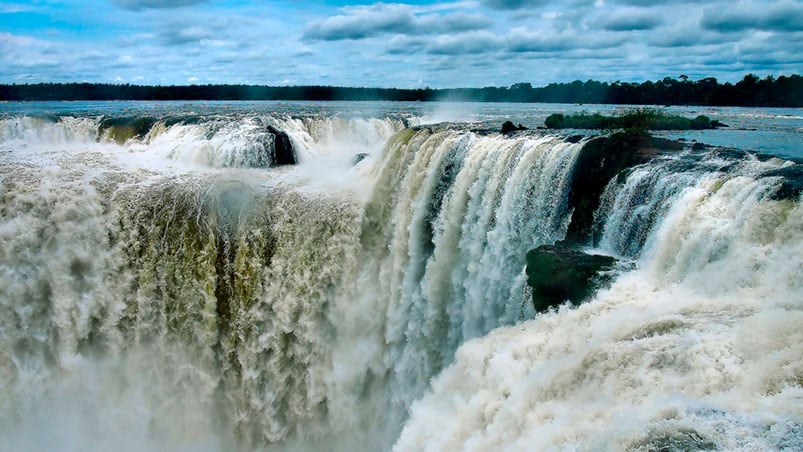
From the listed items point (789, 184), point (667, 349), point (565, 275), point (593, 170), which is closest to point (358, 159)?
point (593, 170)

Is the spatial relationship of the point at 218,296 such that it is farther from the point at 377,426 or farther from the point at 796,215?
the point at 796,215

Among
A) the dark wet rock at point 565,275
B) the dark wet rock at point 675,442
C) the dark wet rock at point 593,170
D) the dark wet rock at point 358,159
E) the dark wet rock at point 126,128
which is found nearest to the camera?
the dark wet rock at point 675,442

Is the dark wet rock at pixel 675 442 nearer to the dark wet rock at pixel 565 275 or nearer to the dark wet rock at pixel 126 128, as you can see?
the dark wet rock at pixel 565 275

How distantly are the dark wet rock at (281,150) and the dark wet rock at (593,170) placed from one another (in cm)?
1081

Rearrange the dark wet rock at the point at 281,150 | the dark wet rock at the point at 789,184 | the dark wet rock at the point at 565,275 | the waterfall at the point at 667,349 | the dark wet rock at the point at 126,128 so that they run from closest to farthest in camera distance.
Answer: the waterfall at the point at 667,349 → the dark wet rock at the point at 789,184 → the dark wet rock at the point at 565,275 → the dark wet rock at the point at 281,150 → the dark wet rock at the point at 126,128

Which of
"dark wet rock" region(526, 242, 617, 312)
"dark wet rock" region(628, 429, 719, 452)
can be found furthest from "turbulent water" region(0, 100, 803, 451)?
"dark wet rock" region(628, 429, 719, 452)

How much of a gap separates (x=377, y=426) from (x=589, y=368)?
7.61 m

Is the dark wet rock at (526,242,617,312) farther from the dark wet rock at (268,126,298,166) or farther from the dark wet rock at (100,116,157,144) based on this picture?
the dark wet rock at (100,116,157,144)

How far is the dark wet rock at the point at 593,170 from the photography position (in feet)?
31.7

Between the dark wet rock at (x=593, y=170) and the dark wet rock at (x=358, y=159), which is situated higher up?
the dark wet rock at (x=593, y=170)

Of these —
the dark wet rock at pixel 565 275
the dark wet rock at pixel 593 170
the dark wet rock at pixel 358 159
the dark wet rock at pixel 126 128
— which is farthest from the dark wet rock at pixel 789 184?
the dark wet rock at pixel 126 128

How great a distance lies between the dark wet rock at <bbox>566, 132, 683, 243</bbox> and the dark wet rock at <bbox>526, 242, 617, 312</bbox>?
1.18m

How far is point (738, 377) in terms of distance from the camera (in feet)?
15.4

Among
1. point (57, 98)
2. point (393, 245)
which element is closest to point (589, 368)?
point (393, 245)
